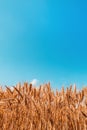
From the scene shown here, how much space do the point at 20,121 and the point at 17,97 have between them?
0.48 meters

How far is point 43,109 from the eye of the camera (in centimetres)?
493

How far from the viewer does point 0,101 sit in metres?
5.40

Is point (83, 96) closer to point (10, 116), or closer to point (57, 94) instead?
point (57, 94)

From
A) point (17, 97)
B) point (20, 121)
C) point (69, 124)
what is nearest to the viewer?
point (69, 124)

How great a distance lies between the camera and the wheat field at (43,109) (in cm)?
478

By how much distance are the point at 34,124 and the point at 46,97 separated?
0.46 metres

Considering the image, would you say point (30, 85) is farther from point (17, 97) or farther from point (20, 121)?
point (20, 121)

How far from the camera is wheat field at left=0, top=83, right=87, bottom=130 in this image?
4777mm

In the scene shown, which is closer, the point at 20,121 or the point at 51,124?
the point at 51,124

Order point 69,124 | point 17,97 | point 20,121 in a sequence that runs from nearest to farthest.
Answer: point 69,124 < point 20,121 < point 17,97

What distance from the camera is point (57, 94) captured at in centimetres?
524

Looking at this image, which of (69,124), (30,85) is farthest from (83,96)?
(30,85)

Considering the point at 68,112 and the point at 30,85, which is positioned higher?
the point at 30,85

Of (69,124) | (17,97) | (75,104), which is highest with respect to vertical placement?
(17,97)
